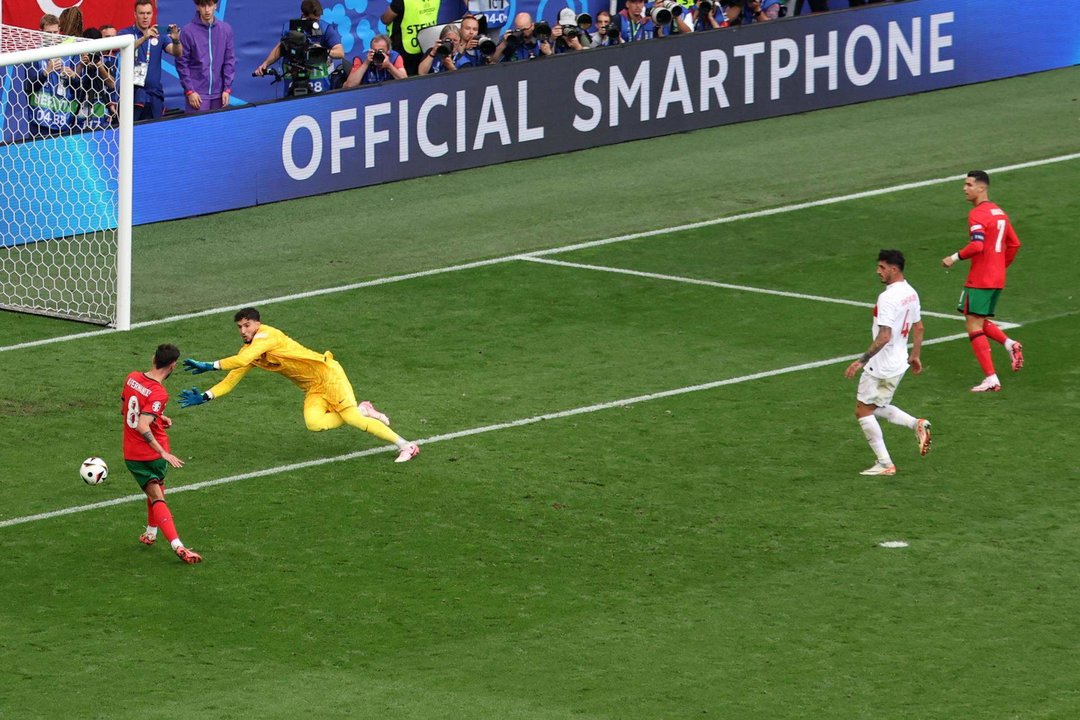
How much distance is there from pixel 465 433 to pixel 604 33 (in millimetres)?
12057

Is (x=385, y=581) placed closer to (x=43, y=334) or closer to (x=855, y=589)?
(x=855, y=589)

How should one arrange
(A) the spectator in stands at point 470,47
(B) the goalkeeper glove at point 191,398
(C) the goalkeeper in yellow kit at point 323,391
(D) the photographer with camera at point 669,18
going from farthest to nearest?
(D) the photographer with camera at point 669,18 → (A) the spectator in stands at point 470,47 → (C) the goalkeeper in yellow kit at point 323,391 → (B) the goalkeeper glove at point 191,398

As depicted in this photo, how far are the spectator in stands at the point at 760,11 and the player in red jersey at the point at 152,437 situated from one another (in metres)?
16.7

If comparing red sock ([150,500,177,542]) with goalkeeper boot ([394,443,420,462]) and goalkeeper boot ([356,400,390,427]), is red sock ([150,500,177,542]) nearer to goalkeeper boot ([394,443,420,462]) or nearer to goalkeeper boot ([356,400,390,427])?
goalkeeper boot ([356,400,390,427])

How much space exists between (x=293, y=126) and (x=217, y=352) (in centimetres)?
624

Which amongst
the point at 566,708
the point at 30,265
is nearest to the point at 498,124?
the point at 30,265

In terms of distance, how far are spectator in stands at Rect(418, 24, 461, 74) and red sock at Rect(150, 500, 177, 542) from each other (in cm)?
1298

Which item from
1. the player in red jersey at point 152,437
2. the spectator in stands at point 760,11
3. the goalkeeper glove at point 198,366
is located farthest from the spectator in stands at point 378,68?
the player in red jersey at point 152,437

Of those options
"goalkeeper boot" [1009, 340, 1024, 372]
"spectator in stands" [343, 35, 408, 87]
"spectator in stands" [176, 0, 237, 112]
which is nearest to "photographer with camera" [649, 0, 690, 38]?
"spectator in stands" [343, 35, 408, 87]

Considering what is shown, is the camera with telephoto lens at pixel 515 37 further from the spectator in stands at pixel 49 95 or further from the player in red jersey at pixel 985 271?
the player in red jersey at pixel 985 271

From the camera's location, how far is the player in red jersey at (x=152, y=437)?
12.9m

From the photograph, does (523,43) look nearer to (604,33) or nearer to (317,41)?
(604,33)

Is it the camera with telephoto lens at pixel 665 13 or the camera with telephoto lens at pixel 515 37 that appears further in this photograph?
the camera with telephoto lens at pixel 665 13

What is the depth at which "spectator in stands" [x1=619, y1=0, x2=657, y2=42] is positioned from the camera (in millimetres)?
27391
